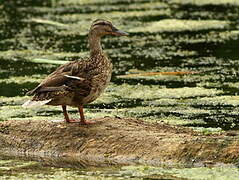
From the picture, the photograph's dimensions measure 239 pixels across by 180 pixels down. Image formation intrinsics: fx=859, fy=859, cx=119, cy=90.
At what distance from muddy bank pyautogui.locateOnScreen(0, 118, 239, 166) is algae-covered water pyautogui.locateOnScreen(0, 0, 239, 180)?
0.22m

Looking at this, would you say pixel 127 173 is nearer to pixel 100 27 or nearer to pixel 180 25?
pixel 100 27

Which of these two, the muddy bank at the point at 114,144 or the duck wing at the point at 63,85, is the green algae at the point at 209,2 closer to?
the muddy bank at the point at 114,144

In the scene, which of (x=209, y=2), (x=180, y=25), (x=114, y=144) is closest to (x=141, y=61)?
(x=180, y=25)

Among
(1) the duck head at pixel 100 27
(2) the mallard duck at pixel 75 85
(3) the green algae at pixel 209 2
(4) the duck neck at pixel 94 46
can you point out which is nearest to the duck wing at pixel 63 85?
(2) the mallard duck at pixel 75 85

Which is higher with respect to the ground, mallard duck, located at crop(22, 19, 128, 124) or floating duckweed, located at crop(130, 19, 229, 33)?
mallard duck, located at crop(22, 19, 128, 124)

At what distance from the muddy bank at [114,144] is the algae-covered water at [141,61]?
0.72 feet

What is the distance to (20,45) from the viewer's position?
13922 millimetres

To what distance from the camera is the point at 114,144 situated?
729 centimetres

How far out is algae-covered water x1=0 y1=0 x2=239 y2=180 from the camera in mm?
8500

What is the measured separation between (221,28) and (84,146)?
7.82 metres

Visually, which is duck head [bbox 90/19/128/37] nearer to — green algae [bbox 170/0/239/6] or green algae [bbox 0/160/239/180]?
green algae [bbox 0/160/239/180]

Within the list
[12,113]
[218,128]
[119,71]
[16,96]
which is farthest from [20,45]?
[218,128]

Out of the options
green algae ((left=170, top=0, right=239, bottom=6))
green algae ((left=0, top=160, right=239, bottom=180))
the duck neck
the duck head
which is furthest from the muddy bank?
green algae ((left=170, top=0, right=239, bottom=6))

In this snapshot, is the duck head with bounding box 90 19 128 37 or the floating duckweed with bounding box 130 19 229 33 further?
the floating duckweed with bounding box 130 19 229 33
